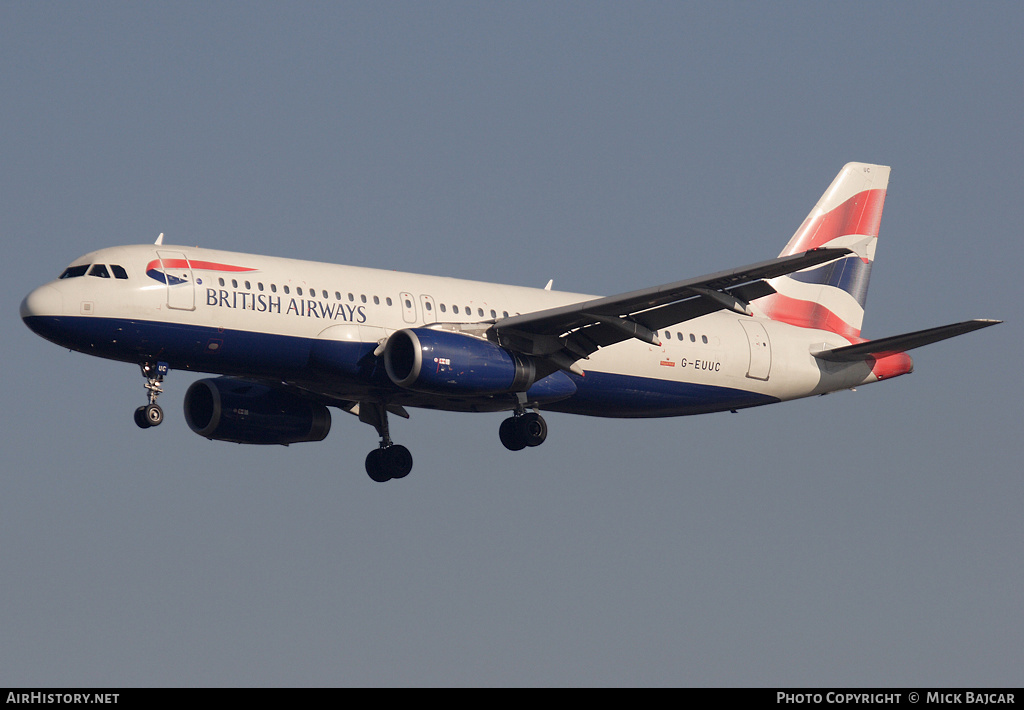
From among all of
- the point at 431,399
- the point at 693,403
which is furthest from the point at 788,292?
the point at 431,399

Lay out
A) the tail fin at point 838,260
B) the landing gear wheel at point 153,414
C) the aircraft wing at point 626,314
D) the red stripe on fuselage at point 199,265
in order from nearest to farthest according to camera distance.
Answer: the aircraft wing at point 626,314
the red stripe on fuselage at point 199,265
the landing gear wheel at point 153,414
the tail fin at point 838,260

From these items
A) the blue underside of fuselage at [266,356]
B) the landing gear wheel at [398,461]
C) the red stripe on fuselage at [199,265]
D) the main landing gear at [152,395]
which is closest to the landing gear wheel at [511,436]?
the blue underside of fuselage at [266,356]

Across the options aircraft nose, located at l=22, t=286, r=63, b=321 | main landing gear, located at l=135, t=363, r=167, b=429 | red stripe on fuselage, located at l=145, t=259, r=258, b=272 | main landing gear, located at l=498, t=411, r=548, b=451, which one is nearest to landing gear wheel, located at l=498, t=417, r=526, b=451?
main landing gear, located at l=498, t=411, r=548, b=451

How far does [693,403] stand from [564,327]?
660 centimetres

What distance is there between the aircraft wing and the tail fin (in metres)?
8.99

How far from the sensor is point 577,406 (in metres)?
44.1

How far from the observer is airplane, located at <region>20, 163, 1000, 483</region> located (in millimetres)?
38281

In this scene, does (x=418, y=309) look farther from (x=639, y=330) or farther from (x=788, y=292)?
(x=788, y=292)

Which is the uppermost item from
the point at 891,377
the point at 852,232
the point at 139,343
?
the point at 852,232

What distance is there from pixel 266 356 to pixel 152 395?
314cm

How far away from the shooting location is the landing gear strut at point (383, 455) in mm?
46031

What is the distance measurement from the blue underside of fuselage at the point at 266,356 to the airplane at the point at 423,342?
47 millimetres

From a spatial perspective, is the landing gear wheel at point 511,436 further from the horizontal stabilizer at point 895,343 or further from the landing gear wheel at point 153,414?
the horizontal stabilizer at point 895,343

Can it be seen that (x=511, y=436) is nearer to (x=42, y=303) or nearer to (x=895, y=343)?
(x=895, y=343)
